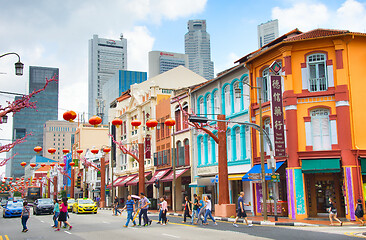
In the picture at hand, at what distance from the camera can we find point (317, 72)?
90.0 ft

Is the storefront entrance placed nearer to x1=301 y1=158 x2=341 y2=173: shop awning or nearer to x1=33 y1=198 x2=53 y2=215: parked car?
x1=301 y1=158 x2=341 y2=173: shop awning

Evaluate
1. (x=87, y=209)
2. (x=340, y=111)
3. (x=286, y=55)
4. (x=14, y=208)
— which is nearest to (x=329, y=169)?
(x=340, y=111)

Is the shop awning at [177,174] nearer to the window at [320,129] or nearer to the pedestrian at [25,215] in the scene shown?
the window at [320,129]

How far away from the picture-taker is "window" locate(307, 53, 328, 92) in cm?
2717

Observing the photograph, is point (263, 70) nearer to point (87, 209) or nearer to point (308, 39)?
point (308, 39)

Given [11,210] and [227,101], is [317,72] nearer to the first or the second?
[227,101]

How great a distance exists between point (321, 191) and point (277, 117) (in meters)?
5.42

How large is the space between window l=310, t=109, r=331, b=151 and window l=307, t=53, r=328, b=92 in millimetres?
1457

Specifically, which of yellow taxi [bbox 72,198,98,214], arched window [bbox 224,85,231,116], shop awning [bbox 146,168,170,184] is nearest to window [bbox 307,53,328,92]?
arched window [bbox 224,85,231,116]

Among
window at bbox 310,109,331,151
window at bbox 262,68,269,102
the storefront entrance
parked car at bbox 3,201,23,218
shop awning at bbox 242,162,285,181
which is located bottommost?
parked car at bbox 3,201,23,218

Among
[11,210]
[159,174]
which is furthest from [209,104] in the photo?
[11,210]

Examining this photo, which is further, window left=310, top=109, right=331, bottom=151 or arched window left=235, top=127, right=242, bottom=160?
arched window left=235, top=127, right=242, bottom=160

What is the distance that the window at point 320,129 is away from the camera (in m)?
26.7

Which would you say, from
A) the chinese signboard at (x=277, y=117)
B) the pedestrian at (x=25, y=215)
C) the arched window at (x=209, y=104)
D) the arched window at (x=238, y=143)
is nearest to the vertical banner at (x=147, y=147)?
the arched window at (x=209, y=104)
